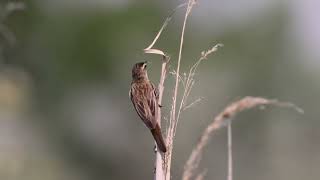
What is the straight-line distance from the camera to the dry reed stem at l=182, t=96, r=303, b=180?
281 cm

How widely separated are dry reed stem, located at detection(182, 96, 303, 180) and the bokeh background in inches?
445

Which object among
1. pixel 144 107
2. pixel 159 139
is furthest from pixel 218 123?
pixel 144 107

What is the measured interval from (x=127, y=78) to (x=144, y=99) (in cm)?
1485

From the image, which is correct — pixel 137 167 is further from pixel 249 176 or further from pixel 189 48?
pixel 249 176

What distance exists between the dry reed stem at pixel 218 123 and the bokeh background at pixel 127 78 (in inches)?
445

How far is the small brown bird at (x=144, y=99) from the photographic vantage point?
Answer: 3510mm

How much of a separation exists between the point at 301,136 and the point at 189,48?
12.5ft

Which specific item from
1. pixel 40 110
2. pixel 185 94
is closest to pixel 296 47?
pixel 40 110

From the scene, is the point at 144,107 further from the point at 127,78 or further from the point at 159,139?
the point at 127,78

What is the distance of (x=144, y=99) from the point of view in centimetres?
387

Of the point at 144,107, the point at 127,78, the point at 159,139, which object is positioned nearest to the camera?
the point at 159,139

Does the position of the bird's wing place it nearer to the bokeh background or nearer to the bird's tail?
the bird's tail

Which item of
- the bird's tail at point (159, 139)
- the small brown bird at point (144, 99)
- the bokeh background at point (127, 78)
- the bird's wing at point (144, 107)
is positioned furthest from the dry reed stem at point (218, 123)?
the bokeh background at point (127, 78)

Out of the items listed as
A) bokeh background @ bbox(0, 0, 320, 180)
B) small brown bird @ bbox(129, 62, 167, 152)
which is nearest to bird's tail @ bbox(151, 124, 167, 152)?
small brown bird @ bbox(129, 62, 167, 152)
